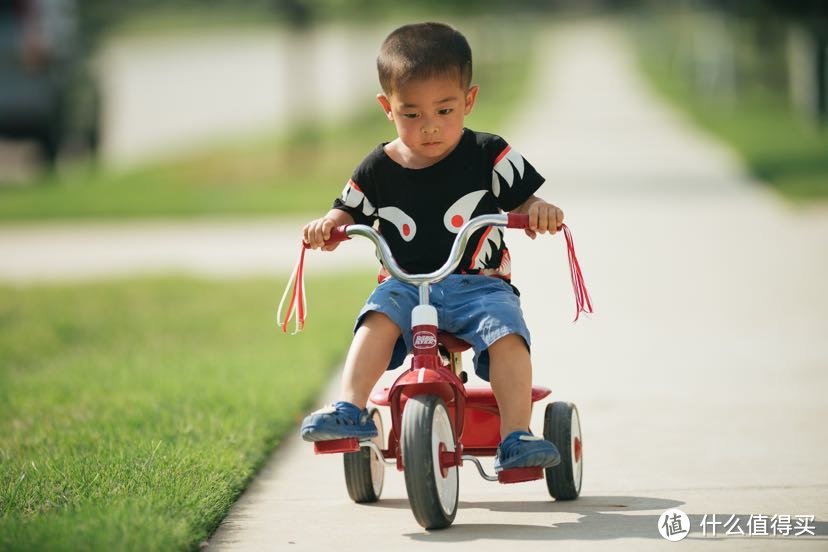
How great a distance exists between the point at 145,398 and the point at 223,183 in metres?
13.1

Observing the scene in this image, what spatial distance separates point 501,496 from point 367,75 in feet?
132

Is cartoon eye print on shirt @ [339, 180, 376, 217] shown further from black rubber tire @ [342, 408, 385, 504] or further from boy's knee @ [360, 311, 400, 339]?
black rubber tire @ [342, 408, 385, 504]

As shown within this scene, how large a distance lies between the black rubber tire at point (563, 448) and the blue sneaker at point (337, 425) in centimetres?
65

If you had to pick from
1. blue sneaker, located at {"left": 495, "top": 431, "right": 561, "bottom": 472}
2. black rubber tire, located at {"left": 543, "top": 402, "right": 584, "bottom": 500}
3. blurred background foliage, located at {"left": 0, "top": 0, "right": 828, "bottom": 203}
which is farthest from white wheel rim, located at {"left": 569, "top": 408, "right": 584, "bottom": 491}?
blurred background foliage, located at {"left": 0, "top": 0, "right": 828, "bottom": 203}

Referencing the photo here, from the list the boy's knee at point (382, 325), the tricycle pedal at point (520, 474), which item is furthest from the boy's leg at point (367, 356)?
the tricycle pedal at point (520, 474)

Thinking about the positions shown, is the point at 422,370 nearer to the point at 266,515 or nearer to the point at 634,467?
the point at 266,515

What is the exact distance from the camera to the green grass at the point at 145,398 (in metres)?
4.86

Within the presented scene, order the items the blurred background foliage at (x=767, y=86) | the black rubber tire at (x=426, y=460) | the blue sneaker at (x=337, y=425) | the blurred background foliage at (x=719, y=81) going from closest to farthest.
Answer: the black rubber tire at (x=426, y=460) → the blue sneaker at (x=337, y=425) → the blurred background foliage at (x=719, y=81) → the blurred background foliage at (x=767, y=86)

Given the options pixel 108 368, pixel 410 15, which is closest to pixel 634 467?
pixel 108 368

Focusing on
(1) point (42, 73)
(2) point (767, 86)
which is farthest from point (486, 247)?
(2) point (767, 86)

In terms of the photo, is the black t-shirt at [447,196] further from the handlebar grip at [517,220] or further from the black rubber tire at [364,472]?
the black rubber tire at [364,472]

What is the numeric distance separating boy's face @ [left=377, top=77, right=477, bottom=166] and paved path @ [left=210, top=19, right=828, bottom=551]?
3.96ft

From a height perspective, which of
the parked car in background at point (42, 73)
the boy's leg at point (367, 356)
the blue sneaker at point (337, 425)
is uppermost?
the parked car in background at point (42, 73)

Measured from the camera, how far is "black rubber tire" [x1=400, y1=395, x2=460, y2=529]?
15.0ft
